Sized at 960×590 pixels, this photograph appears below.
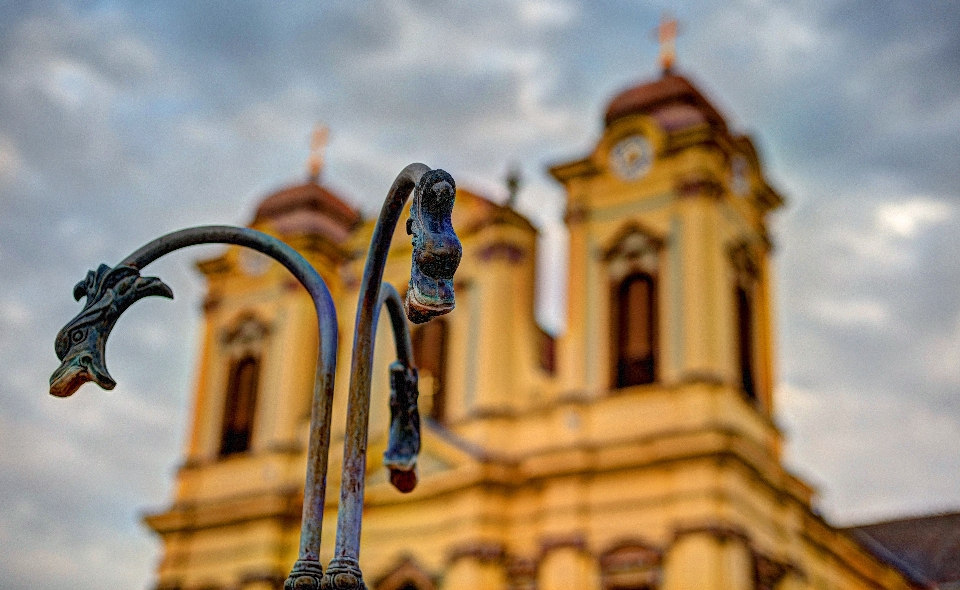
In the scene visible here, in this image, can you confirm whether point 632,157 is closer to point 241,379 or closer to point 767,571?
point 767,571

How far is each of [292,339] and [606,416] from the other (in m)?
6.92

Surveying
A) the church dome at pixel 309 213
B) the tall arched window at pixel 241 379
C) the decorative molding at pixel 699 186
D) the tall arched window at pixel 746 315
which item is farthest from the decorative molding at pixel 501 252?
the tall arched window at pixel 241 379

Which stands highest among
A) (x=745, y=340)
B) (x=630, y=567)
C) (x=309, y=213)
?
(x=309, y=213)

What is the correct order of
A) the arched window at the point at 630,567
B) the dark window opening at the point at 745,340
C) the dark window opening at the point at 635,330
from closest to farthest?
the arched window at the point at 630,567
the dark window opening at the point at 635,330
the dark window opening at the point at 745,340

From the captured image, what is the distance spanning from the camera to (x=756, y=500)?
64.8 ft

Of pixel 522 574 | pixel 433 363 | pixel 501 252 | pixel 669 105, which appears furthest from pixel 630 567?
pixel 669 105

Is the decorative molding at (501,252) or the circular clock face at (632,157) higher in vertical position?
the circular clock face at (632,157)

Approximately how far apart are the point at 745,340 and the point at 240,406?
971 centimetres

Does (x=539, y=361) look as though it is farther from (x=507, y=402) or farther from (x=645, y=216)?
(x=645, y=216)

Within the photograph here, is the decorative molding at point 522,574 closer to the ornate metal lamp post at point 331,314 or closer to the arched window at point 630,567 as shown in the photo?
the arched window at point 630,567

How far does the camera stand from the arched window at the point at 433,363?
2250 centimetres

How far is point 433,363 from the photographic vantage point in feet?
75.0

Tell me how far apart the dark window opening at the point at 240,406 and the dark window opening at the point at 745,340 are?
9.22 metres

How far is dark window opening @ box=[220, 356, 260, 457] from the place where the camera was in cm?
2462
